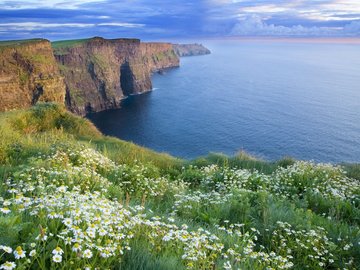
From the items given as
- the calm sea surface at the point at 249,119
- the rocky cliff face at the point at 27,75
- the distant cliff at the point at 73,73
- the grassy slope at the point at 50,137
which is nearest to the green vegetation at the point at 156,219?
the grassy slope at the point at 50,137

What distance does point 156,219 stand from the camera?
5.16m

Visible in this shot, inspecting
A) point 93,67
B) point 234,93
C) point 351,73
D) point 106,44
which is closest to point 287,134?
point 234,93

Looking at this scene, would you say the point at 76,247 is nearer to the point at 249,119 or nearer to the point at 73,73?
the point at 249,119

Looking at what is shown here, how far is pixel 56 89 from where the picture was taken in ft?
290

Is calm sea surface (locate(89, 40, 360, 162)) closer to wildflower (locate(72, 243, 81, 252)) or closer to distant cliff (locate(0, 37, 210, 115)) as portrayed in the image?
distant cliff (locate(0, 37, 210, 115))

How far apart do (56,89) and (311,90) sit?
83.6 meters

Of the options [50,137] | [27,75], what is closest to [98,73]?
[27,75]

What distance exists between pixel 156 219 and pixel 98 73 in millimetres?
130219

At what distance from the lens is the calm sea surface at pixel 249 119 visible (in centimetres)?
6688

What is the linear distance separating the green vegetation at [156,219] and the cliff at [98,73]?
352 feet

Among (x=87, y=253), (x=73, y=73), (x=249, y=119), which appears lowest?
(x=249, y=119)

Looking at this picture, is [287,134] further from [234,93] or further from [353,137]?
[234,93]

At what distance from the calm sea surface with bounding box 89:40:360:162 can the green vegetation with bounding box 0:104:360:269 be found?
34556 mm

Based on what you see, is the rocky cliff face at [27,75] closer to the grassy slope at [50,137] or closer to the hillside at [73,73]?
the hillside at [73,73]
